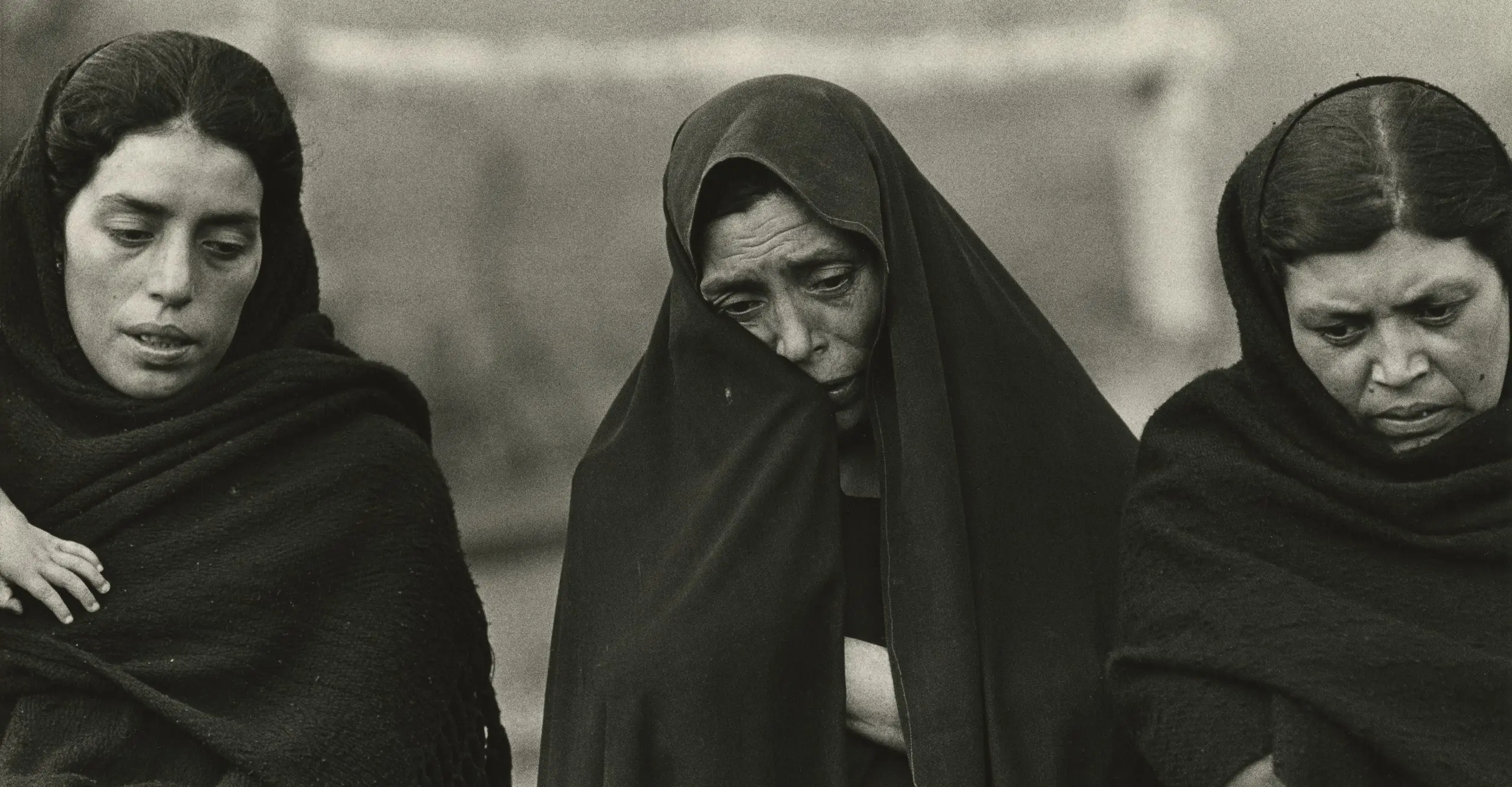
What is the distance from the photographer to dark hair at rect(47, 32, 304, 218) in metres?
3.12

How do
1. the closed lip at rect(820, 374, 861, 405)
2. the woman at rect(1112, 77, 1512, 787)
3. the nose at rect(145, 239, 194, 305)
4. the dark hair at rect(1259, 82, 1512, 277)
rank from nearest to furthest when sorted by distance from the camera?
the woman at rect(1112, 77, 1512, 787) < the dark hair at rect(1259, 82, 1512, 277) < the nose at rect(145, 239, 194, 305) < the closed lip at rect(820, 374, 861, 405)

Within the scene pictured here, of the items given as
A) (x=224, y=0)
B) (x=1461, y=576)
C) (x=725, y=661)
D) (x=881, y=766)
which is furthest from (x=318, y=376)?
(x=224, y=0)

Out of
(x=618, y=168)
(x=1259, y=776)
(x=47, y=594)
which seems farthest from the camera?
(x=618, y=168)

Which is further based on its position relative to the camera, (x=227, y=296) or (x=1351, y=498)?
(x=227, y=296)

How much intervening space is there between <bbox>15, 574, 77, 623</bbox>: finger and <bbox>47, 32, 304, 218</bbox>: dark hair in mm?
583

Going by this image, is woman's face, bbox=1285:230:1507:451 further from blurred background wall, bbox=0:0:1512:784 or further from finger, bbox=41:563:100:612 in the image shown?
blurred background wall, bbox=0:0:1512:784

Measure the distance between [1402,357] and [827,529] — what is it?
88 cm

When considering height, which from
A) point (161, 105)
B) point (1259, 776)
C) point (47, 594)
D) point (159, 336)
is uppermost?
point (161, 105)

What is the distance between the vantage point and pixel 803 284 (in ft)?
10.3

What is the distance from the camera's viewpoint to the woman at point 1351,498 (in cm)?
256

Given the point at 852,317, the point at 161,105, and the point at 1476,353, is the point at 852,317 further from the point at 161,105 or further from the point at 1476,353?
the point at 161,105

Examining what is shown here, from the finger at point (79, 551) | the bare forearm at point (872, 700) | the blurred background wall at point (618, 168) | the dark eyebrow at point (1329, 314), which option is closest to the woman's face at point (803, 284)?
the bare forearm at point (872, 700)

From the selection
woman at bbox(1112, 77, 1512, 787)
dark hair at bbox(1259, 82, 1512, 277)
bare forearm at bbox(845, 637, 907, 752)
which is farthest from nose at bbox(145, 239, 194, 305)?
dark hair at bbox(1259, 82, 1512, 277)

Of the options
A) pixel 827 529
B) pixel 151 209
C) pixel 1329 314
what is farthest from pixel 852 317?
pixel 151 209
